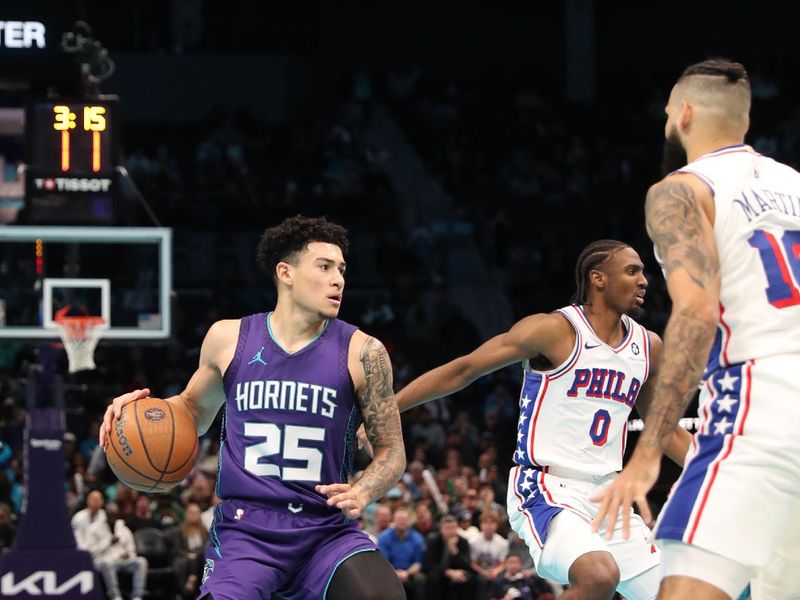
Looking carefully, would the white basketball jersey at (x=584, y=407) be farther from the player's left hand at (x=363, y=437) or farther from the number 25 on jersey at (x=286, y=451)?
the number 25 on jersey at (x=286, y=451)

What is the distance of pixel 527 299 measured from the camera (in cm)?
2069

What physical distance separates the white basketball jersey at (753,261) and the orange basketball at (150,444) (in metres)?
2.62

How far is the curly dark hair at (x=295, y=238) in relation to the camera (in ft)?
21.3

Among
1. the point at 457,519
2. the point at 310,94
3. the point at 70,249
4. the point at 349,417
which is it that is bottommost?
the point at 457,519

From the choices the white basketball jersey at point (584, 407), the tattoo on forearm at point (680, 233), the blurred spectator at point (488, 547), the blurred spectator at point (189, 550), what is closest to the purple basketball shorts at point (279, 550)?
the white basketball jersey at point (584, 407)

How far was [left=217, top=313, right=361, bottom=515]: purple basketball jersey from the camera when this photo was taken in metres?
6.04

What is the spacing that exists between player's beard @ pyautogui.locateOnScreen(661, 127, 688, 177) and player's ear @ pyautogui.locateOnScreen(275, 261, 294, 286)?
6.75 ft

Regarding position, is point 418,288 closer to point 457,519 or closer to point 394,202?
point 394,202

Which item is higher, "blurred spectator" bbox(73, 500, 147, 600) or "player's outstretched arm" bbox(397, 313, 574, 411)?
"player's outstretched arm" bbox(397, 313, 574, 411)

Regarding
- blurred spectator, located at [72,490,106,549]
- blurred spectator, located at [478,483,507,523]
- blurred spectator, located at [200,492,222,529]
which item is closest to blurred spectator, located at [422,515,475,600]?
blurred spectator, located at [478,483,507,523]

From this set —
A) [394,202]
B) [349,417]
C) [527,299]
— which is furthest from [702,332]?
[394,202]

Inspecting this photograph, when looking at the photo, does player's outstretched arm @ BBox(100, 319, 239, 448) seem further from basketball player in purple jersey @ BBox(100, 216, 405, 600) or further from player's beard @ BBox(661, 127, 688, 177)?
player's beard @ BBox(661, 127, 688, 177)

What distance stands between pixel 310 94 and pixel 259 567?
67.1 feet

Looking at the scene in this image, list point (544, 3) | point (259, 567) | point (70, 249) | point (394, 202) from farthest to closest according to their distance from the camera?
1. point (544, 3)
2. point (394, 202)
3. point (70, 249)
4. point (259, 567)
